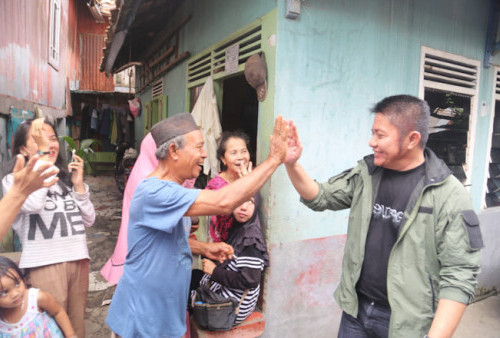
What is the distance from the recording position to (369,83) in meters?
3.37

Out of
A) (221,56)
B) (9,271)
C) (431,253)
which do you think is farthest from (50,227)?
(221,56)

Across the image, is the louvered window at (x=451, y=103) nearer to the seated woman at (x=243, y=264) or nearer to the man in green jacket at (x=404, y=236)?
the man in green jacket at (x=404, y=236)

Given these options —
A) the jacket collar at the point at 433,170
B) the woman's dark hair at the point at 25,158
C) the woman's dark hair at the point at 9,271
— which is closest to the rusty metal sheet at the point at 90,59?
the woman's dark hair at the point at 25,158

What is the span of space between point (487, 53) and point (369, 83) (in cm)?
219

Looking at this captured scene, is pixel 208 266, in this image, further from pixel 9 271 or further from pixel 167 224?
pixel 9 271

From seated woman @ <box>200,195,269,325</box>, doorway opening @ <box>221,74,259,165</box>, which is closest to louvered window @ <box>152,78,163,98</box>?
doorway opening @ <box>221,74,259,165</box>

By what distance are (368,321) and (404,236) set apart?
606 millimetres

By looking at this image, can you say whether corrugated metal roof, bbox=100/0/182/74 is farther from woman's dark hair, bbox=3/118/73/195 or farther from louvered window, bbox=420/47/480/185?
louvered window, bbox=420/47/480/185

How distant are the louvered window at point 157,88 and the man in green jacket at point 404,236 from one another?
5.62 m

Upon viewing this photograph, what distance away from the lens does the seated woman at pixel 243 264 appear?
255cm

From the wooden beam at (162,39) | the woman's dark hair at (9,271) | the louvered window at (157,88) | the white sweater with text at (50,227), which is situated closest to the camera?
the woman's dark hair at (9,271)

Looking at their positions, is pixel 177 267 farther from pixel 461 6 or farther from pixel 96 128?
pixel 96 128

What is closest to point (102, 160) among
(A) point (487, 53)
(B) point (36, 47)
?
(B) point (36, 47)

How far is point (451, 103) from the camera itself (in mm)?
4129
